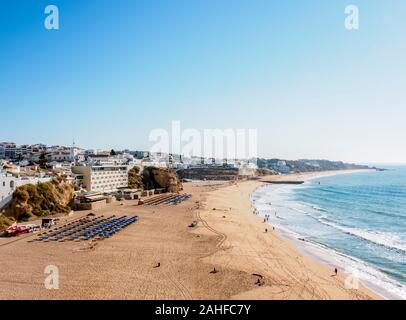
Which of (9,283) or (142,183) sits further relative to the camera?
(142,183)

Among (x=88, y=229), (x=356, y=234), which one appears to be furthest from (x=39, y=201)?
(x=356, y=234)

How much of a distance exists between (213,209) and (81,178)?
21921 mm

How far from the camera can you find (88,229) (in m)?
32.2

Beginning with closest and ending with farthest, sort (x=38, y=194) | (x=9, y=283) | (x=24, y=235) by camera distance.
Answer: (x=9, y=283) < (x=24, y=235) < (x=38, y=194)

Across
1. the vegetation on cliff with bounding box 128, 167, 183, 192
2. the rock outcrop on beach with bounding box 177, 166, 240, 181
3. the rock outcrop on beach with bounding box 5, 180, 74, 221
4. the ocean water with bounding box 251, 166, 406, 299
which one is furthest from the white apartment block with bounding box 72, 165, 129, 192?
the rock outcrop on beach with bounding box 177, 166, 240, 181

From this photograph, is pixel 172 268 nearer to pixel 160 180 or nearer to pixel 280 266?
pixel 280 266

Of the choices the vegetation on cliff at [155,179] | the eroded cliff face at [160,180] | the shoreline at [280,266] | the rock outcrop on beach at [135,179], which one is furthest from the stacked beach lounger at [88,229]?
the eroded cliff face at [160,180]

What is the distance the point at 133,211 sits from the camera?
44.5 meters

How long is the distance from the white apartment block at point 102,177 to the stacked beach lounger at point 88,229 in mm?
18323

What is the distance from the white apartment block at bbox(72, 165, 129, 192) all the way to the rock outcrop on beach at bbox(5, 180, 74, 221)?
11183 millimetres
